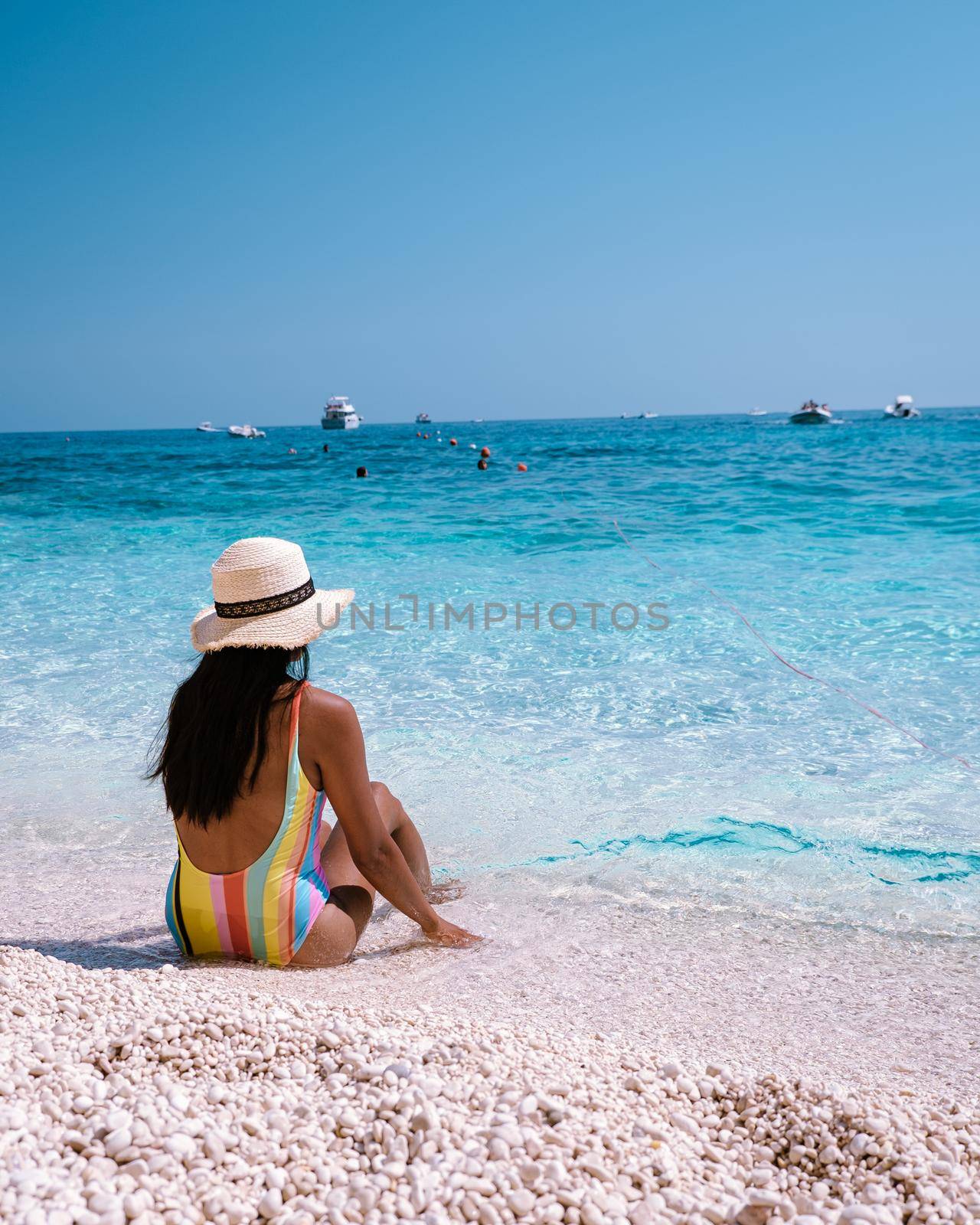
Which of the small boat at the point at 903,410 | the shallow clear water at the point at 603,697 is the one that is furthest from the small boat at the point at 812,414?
the shallow clear water at the point at 603,697

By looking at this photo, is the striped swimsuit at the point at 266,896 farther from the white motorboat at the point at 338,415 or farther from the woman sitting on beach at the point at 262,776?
the white motorboat at the point at 338,415

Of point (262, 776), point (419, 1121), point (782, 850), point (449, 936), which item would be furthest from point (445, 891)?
point (419, 1121)

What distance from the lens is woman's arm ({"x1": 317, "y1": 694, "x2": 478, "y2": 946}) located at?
254 centimetres

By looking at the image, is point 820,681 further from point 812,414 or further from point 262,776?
point 812,414

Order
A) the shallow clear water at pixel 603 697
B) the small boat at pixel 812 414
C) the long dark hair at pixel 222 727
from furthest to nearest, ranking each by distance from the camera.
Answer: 1. the small boat at pixel 812 414
2. the shallow clear water at pixel 603 697
3. the long dark hair at pixel 222 727

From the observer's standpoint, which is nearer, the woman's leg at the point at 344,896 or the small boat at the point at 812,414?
the woman's leg at the point at 344,896

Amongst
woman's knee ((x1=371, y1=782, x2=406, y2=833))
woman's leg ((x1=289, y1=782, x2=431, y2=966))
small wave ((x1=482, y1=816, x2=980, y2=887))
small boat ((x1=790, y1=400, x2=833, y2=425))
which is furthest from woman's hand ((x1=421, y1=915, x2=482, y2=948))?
small boat ((x1=790, y1=400, x2=833, y2=425))

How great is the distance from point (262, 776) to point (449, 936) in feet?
3.19

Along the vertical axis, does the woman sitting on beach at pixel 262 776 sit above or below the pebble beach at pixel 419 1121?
above

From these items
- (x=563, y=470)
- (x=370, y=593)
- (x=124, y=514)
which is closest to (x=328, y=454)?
(x=563, y=470)

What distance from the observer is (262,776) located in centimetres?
253

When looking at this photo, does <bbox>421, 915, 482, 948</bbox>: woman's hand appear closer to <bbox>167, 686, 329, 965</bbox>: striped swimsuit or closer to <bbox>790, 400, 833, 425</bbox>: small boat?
<bbox>167, 686, 329, 965</bbox>: striped swimsuit

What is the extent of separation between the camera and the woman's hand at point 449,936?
301 centimetres

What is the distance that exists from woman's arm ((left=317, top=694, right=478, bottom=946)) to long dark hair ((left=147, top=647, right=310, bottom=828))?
0.17m
